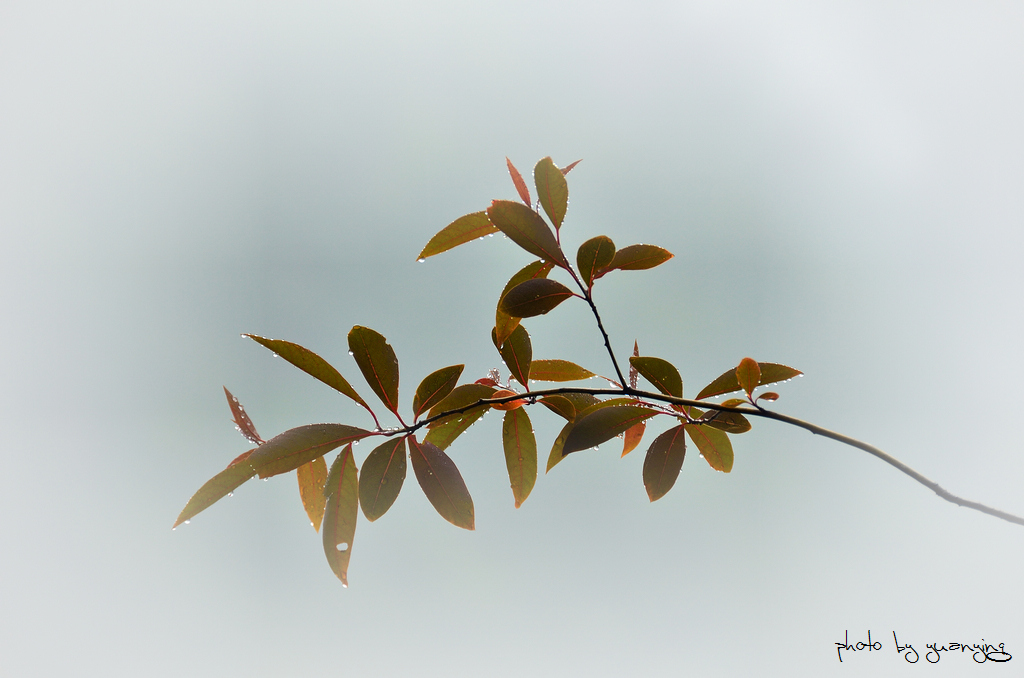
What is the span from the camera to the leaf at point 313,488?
2.82 ft

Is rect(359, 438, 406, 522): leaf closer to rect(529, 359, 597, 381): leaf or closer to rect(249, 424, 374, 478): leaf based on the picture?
rect(249, 424, 374, 478): leaf

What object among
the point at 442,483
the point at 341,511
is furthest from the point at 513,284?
the point at 341,511

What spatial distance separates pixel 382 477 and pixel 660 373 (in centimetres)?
52

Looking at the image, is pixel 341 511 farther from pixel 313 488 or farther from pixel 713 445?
pixel 713 445

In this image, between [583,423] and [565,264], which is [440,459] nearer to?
[583,423]

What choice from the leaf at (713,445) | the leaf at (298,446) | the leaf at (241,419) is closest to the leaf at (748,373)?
the leaf at (713,445)

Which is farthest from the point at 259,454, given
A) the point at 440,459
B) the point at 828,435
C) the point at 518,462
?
the point at 828,435

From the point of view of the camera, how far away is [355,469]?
0.80 metres

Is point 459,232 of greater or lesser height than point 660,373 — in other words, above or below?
above

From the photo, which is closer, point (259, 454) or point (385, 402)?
point (259, 454)

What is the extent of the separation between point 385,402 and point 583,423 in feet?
1.15

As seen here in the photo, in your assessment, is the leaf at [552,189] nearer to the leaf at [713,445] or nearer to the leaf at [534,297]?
the leaf at [534,297]

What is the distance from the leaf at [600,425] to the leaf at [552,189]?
1.09 feet

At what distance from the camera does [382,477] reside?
78cm
